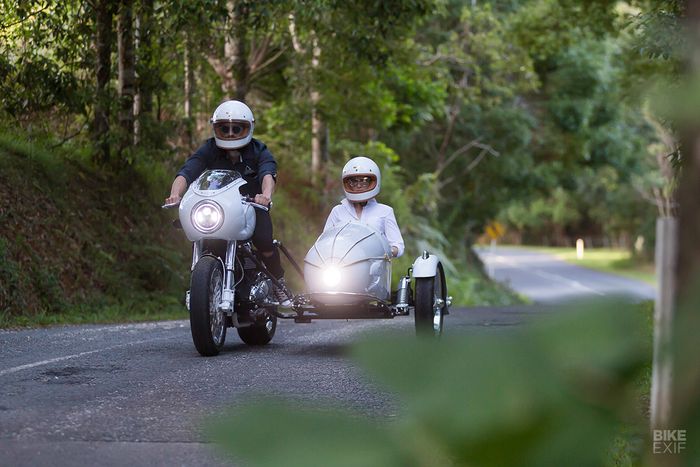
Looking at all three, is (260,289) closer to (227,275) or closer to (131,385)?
(227,275)

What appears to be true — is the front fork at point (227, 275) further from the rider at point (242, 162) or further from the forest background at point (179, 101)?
the forest background at point (179, 101)

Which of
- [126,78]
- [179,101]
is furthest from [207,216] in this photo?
[179,101]

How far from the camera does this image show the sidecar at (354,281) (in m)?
7.80

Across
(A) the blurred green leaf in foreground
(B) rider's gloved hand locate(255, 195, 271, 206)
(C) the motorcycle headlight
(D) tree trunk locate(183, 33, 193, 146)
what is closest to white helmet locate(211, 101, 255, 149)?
(B) rider's gloved hand locate(255, 195, 271, 206)

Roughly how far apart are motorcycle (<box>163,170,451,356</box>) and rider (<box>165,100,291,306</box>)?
10 cm

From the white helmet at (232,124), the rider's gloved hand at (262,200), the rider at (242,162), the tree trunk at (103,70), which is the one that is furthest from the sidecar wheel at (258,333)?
the tree trunk at (103,70)

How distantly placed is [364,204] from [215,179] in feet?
5.35

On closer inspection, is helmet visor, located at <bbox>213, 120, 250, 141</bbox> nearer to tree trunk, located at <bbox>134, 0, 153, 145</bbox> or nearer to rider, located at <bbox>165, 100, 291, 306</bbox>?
rider, located at <bbox>165, 100, 291, 306</bbox>

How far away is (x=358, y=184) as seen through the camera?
8891 millimetres

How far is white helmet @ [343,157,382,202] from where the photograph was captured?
348 inches

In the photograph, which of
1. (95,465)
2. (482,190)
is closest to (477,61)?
(482,190)

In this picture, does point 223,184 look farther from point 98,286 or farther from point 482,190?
point 482,190

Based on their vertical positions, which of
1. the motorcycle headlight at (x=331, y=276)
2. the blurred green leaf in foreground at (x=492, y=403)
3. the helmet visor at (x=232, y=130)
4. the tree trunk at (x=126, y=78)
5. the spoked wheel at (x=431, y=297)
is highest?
the tree trunk at (x=126, y=78)

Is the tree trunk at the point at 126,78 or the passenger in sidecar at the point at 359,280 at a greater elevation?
the tree trunk at the point at 126,78
